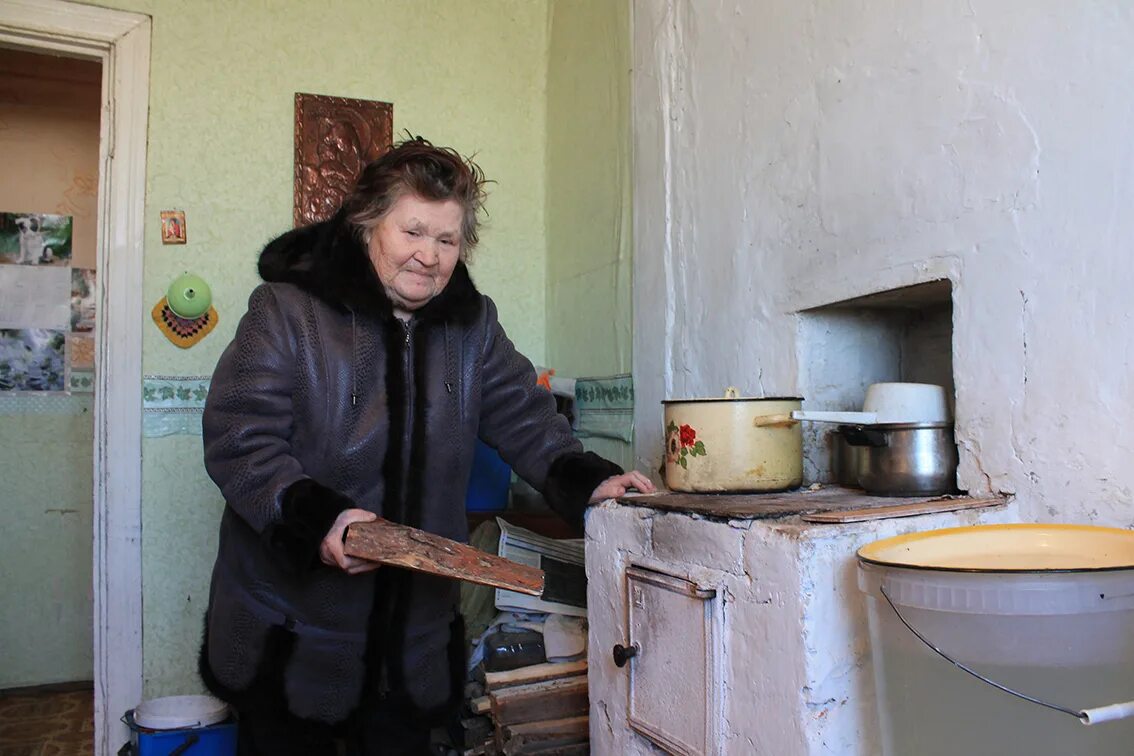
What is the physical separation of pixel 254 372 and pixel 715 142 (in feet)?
4.05

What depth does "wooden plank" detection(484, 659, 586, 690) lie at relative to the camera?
211 cm

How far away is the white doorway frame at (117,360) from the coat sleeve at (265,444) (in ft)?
4.42

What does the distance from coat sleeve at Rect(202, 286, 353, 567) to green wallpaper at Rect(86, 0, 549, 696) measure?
134cm

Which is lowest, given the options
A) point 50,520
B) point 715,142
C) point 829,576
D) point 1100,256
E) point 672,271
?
point 50,520

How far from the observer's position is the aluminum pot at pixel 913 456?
149 cm

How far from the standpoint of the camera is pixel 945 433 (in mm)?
1503

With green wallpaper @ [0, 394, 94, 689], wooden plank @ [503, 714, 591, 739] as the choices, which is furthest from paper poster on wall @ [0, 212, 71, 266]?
wooden plank @ [503, 714, 591, 739]

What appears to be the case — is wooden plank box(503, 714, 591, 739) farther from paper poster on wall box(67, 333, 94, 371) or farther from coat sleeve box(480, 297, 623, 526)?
paper poster on wall box(67, 333, 94, 371)

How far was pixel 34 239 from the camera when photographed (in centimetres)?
398

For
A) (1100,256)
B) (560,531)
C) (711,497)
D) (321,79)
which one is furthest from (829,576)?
(321,79)

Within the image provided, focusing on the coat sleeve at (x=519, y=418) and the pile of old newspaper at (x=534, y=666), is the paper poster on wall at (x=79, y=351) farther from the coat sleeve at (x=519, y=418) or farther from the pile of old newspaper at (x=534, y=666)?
the coat sleeve at (x=519, y=418)

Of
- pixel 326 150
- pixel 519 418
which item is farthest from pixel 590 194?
pixel 519 418

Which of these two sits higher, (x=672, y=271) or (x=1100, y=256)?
(x=672, y=271)

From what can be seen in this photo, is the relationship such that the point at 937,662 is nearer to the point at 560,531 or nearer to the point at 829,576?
the point at 829,576
